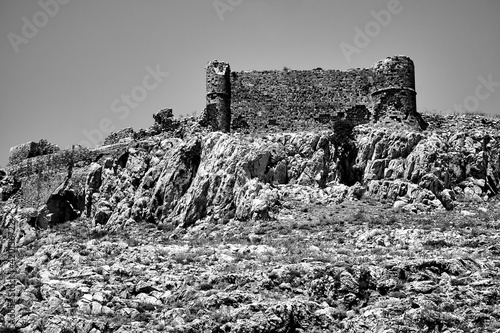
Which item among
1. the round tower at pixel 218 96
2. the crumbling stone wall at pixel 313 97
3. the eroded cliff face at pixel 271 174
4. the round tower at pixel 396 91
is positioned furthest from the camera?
the round tower at pixel 218 96

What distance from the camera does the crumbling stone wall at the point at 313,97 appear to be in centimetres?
3903

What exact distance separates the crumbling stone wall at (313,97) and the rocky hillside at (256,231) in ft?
4.14

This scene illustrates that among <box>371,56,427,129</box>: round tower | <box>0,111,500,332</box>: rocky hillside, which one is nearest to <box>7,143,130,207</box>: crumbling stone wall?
<box>0,111,500,332</box>: rocky hillside

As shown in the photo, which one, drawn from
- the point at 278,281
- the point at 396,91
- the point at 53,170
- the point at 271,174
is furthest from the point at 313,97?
the point at 278,281

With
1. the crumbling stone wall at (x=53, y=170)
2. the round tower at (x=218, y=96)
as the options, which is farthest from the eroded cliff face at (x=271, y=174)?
the crumbling stone wall at (x=53, y=170)

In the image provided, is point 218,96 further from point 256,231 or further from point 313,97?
point 256,231

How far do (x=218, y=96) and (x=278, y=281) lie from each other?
16009 millimetres

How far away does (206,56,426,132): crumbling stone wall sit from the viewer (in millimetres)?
39031

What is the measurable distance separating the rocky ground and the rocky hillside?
0.19 ft

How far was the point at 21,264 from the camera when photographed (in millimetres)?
28516

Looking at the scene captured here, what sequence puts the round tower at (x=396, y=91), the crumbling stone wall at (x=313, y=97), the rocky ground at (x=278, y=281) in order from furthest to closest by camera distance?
1. the crumbling stone wall at (x=313, y=97)
2. the round tower at (x=396, y=91)
3. the rocky ground at (x=278, y=281)

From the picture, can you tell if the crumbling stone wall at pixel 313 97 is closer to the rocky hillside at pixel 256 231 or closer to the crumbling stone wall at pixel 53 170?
the rocky hillside at pixel 256 231

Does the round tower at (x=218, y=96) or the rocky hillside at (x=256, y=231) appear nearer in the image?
the rocky hillside at (x=256, y=231)

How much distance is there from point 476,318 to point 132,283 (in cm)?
1003
